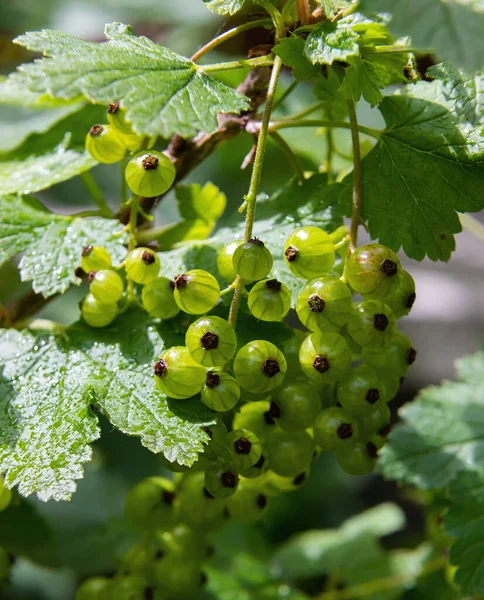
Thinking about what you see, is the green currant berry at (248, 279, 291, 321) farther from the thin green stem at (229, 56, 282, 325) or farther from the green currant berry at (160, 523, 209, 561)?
the green currant berry at (160, 523, 209, 561)

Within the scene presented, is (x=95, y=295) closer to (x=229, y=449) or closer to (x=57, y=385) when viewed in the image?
(x=57, y=385)

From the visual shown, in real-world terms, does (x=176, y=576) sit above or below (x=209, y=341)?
below

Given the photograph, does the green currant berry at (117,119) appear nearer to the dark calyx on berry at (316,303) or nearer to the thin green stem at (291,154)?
the thin green stem at (291,154)

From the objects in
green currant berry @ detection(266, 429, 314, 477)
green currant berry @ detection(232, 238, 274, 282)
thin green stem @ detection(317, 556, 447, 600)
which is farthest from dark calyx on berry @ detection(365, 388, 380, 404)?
thin green stem @ detection(317, 556, 447, 600)

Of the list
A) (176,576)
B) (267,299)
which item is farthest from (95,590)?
(267,299)

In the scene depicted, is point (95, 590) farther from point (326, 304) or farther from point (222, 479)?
point (326, 304)

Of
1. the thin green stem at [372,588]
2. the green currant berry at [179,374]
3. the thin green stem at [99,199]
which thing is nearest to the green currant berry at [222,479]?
the green currant berry at [179,374]
